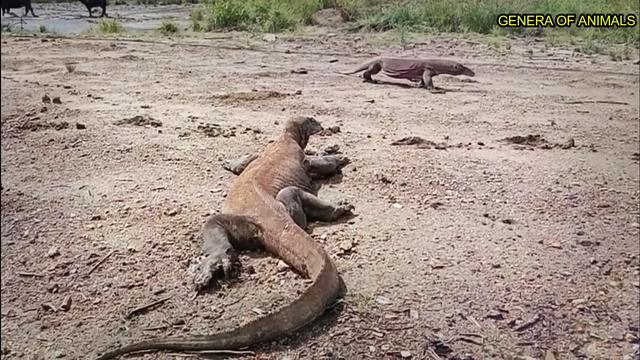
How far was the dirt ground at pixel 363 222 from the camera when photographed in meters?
2.57

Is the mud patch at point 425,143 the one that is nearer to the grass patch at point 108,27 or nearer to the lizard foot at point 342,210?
the lizard foot at point 342,210

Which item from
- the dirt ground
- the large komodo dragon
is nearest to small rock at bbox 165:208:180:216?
the dirt ground

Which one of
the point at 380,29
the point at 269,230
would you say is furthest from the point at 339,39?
the point at 269,230

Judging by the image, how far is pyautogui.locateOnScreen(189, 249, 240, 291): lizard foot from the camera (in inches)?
115

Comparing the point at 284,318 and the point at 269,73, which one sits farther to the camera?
the point at 269,73

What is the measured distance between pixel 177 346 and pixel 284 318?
1.30 feet

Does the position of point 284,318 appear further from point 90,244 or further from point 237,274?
point 90,244

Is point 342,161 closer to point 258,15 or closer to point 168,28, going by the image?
point 168,28

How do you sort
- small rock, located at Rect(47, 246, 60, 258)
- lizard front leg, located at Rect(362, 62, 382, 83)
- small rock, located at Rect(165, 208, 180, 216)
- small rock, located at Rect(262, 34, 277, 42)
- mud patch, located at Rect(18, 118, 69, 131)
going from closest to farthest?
small rock, located at Rect(47, 246, 60, 258)
small rock, located at Rect(165, 208, 180, 216)
mud patch, located at Rect(18, 118, 69, 131)
lizard front leg, located at Rect(362, 62, 382, 83)
small rock, located at Rect(262, 34, 277, 42)

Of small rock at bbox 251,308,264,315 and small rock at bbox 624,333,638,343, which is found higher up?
small rock at bbox 251,308,264,315

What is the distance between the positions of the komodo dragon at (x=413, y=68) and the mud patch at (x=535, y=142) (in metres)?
3.39

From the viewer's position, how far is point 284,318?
2459 mm

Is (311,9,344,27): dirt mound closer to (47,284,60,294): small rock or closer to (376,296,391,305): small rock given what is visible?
(376,296,391,305): small rock

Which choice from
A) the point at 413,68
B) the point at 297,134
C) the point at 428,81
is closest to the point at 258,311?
the point at 297,134
